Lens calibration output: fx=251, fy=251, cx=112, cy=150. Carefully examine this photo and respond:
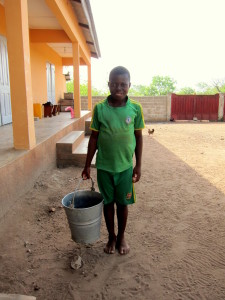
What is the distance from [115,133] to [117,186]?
1.53 ft

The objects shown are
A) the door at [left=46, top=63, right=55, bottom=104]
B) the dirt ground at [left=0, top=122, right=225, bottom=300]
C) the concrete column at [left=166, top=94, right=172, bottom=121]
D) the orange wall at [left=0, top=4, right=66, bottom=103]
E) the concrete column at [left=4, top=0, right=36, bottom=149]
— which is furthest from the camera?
the concrete column at [left=166, top=94, right=172, bottom=121]

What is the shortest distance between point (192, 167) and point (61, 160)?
2.73m

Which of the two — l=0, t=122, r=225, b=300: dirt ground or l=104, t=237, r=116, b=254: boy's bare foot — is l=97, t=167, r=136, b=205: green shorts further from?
l=0, t=122, r=225, b=300: dirt ground

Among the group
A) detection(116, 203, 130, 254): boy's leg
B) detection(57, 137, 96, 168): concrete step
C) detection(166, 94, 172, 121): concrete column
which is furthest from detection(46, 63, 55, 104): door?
detection(116, 203, 130, 254): boy's leg

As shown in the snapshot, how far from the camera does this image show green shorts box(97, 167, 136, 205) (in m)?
2.13

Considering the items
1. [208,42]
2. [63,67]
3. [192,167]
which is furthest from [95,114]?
[208,42]

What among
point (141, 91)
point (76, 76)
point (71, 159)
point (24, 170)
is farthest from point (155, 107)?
point (141, 91)

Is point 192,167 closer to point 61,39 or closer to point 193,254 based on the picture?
point 193,254

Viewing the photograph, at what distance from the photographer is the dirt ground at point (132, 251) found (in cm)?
185

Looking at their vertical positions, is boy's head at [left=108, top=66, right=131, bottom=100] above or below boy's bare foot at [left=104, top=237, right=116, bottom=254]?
above

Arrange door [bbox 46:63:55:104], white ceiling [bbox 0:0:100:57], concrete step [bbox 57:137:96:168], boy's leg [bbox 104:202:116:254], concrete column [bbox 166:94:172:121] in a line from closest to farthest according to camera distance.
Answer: boy's leg [bbox 104:202:116:254] < concrete step [bbox 57:137:96:168] < white ceiling [bbox 0:0:100:57] < door [bbox 46:63:55:104] < concrete column [bbox 166:94:172:121]

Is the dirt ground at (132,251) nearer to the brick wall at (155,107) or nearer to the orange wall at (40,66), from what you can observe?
the orange wall at (40,66)

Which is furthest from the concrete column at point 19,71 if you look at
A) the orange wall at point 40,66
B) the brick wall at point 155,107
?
the brick wall at point 155,107

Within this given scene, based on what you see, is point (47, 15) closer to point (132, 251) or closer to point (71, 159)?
point (71, 159)
